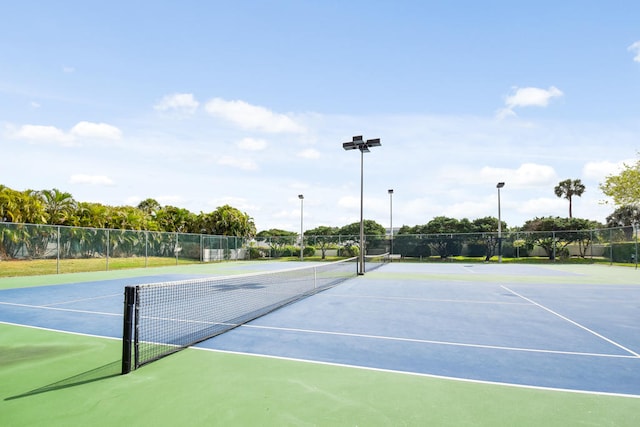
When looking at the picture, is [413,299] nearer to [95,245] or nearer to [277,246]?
[95,245]

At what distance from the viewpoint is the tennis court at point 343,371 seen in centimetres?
362

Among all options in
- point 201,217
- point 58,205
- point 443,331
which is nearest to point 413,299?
point 443,331

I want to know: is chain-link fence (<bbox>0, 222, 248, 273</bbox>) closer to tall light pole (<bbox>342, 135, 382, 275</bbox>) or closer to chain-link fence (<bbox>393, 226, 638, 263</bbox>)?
tall light pole (<bbox>342, 135, 382, 275</bbox>)

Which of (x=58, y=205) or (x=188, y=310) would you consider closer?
(x=188, y=310)

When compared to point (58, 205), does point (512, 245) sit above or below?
below

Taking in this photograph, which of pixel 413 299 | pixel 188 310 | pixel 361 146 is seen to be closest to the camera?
pixel 188 310

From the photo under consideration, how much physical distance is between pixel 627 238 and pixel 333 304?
27073 millimetres

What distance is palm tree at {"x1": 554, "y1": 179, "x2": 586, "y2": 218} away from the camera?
62438mm

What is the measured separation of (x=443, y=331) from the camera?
22.7ft

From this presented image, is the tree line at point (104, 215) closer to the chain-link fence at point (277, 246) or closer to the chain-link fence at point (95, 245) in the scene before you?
the chain-link fence at point (277, 246)

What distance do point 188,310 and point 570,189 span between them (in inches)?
2779

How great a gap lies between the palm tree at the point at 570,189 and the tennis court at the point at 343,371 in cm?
6443

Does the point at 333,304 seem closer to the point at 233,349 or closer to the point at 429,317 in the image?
the point at 429,317

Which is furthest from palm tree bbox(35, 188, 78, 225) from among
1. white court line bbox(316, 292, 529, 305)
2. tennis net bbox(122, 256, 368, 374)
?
white court line bbox(316, 292, 529, 305)
